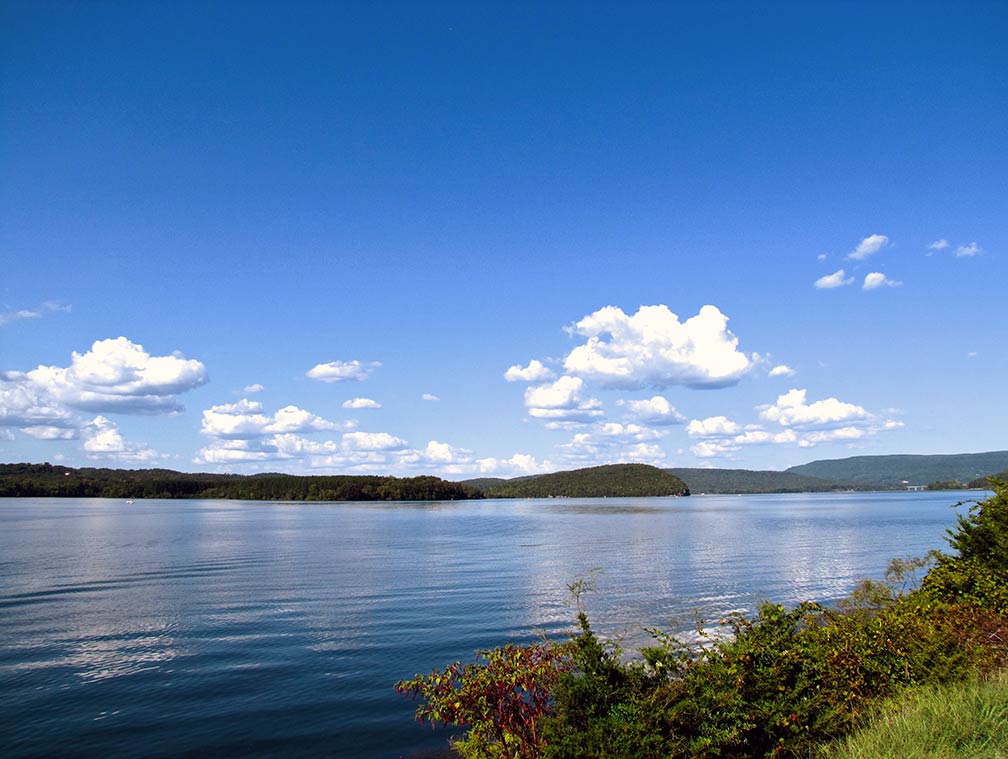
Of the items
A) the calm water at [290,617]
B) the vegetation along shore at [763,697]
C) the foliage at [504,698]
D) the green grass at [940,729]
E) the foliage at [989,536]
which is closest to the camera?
the green grass at [940,729]

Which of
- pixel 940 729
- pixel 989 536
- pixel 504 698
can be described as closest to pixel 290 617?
pixel 504 698

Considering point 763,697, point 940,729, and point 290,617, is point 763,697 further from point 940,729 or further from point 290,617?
point 290,617

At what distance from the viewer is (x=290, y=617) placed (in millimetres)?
27656

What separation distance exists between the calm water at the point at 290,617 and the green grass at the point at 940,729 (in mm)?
9406

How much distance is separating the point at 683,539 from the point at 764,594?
1416 inches

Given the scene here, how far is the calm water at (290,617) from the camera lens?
50.1 ft

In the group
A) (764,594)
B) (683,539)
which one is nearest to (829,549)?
(683,539)

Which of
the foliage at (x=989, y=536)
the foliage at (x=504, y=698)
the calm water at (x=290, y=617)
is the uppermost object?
the foliage at (x=989, y=536)

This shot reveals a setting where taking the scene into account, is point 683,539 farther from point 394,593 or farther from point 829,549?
point 394,593

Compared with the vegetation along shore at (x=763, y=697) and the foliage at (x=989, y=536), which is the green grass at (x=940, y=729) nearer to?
the vegetation along shore at (x=763, y=697)

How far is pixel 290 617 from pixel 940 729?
25328 mm

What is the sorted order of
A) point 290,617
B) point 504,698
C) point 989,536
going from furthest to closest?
1. point 290,617
2. point 989,536
3. point 504,698

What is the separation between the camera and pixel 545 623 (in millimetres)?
25828

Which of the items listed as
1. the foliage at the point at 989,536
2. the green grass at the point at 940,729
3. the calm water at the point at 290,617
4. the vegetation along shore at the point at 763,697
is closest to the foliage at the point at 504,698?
the vegetation along shore at the point at 763,697
